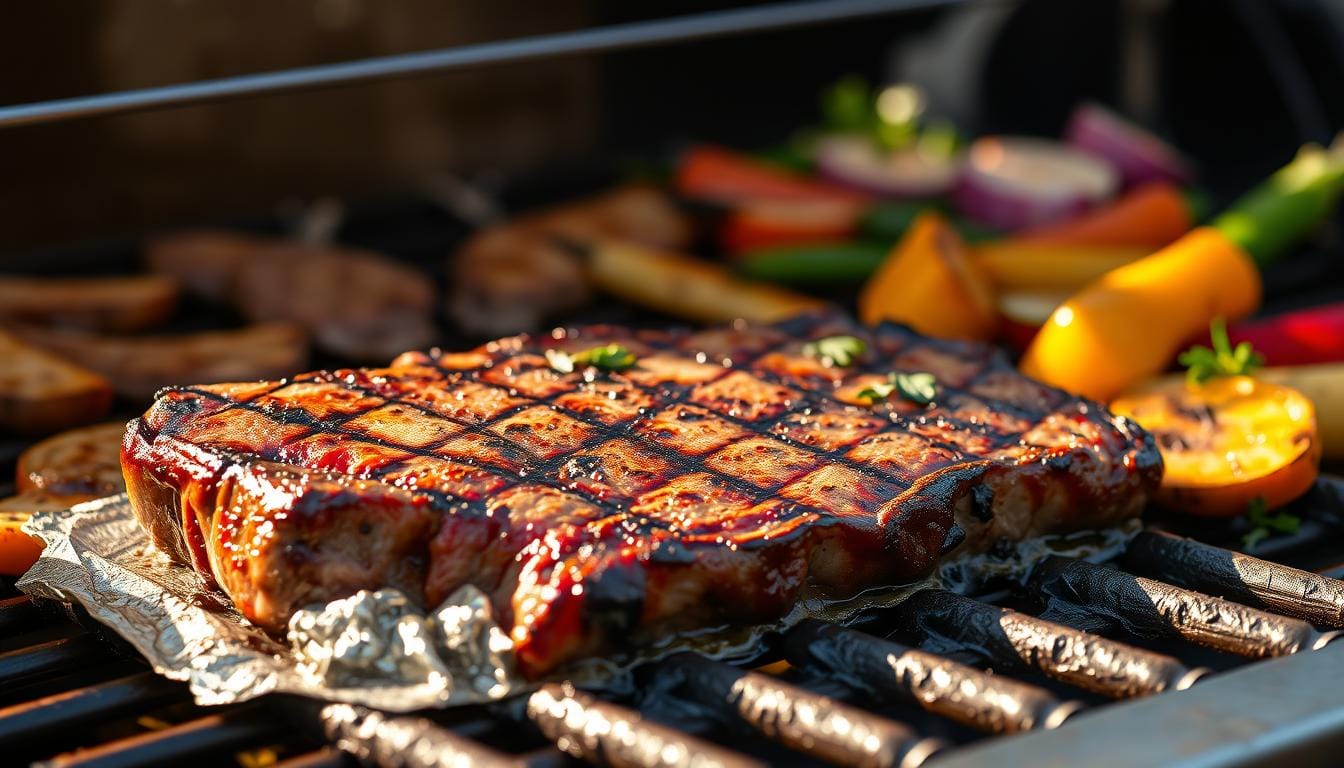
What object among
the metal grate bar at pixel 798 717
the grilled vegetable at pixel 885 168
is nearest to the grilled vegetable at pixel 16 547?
the metal grate bar at pixel 798 717

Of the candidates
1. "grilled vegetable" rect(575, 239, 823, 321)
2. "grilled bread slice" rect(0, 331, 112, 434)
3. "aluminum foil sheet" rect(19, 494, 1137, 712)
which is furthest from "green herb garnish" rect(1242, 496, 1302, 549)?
"grilled bread slice" rect(0, 331, 112, 434)

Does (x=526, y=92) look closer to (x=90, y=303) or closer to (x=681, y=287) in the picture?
(x=681, y=287)

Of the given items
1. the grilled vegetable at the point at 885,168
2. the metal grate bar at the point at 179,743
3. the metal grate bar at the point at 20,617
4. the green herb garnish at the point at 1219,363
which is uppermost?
the grilled vegetable at the point at 885,168

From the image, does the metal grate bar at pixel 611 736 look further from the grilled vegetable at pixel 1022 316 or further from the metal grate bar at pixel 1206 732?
the grilled vegetable at pixel 1022 316

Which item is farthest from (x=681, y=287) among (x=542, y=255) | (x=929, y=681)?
(x=929, y=681)

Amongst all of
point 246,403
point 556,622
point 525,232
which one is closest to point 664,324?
point 525,232

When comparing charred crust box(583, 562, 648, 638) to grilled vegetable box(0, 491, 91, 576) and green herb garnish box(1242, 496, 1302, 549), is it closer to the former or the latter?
grilled vegetable box(0, 491, 91, 576)
